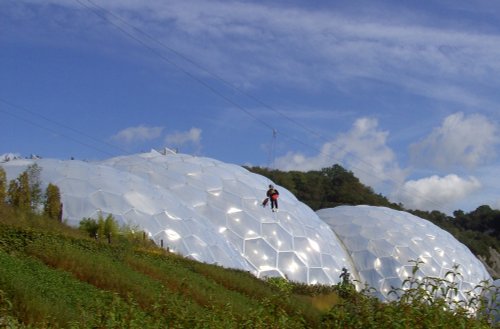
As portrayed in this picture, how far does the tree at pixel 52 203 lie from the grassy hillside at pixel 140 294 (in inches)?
33.5

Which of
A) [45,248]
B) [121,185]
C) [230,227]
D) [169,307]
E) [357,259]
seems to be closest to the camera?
[169,307]

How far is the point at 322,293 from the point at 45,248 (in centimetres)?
1122

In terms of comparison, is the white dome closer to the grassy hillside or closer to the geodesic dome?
the geodesic dome

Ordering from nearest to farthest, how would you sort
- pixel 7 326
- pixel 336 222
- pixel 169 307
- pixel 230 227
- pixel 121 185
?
pixel 7 326 < pixel 169 307 < pixel 121 185 < pixel 230 227 < pixel 336 222

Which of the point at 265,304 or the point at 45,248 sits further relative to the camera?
the point at 45,248

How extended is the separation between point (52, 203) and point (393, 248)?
17072mm

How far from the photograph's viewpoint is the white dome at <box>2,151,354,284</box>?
70.7 ft

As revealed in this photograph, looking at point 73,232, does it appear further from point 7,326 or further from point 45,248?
point 7,326

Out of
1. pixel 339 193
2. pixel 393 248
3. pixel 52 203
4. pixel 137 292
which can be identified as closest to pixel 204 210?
pixel 52 203

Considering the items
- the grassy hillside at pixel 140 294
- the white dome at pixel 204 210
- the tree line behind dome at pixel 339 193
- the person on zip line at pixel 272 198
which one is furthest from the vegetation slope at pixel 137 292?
the tree line behind dome at pixel 339 193

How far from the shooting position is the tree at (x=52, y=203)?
64.6ft

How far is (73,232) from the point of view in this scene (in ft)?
60.2

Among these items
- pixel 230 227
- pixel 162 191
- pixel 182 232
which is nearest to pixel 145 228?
pixel 182 232

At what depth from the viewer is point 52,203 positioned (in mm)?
19875
